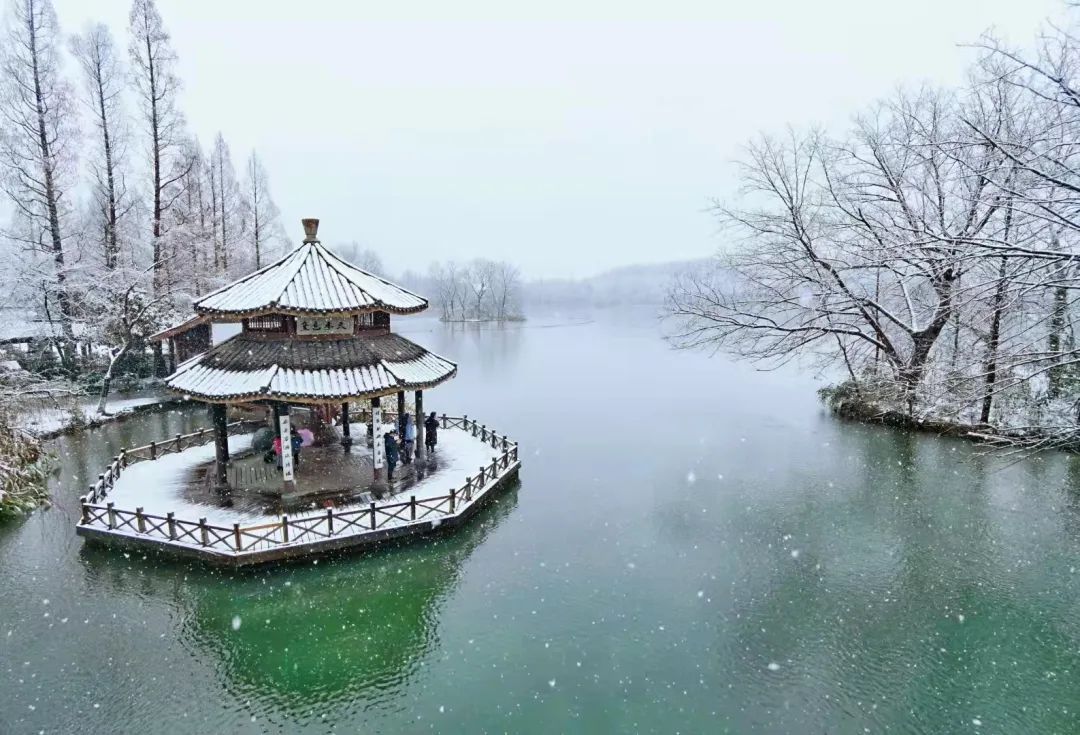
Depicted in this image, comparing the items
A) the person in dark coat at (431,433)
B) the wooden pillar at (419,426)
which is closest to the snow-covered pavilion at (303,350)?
the wooden pillar at (419,426)

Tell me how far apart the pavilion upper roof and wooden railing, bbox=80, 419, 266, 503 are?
15.6ft

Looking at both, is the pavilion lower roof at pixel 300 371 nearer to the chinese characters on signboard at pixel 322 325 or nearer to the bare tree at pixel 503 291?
the chinese characters on signboard at pixel 322 325

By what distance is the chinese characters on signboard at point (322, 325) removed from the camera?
Result: 1467 centimetres

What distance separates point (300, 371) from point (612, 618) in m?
9.05

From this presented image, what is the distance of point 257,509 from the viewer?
1359 cm

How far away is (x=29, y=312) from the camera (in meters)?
28.4

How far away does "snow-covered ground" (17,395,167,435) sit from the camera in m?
18.6

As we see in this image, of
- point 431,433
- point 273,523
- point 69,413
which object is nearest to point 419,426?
point 431,433

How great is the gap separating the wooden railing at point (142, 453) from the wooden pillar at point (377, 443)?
20.4 feet

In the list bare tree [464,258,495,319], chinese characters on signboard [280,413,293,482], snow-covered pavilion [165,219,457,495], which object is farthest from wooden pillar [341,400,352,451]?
bare tree [464,258,495,319]

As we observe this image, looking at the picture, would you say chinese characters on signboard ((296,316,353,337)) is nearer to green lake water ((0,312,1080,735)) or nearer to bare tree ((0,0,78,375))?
green lake water ((0,312,1080,735))

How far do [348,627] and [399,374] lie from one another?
631 cm

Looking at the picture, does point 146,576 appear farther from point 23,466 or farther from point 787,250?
point 787,250

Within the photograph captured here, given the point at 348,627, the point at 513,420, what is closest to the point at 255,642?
the point at 348,627
